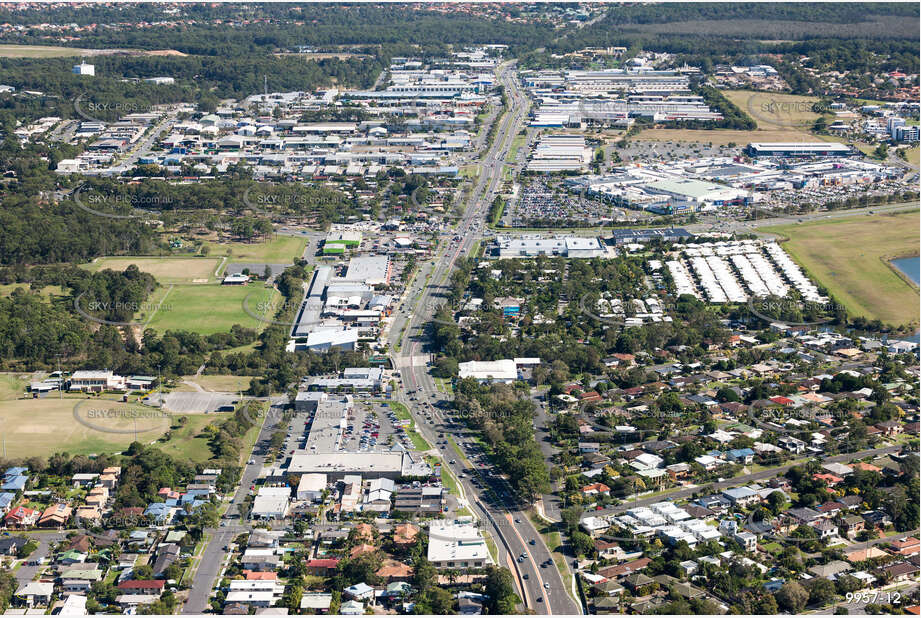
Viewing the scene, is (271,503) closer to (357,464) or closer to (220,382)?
(357,464)

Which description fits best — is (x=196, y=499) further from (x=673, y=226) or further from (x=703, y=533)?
(x=673, y=226)

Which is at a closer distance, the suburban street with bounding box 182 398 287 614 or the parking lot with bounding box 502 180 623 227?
the suburban street with bounding box 182 398 287 614

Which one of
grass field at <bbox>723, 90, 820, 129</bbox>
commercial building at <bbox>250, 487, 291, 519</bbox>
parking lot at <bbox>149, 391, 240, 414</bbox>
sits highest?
grass field at <bbox>723, 90, 820, 129</bbox>

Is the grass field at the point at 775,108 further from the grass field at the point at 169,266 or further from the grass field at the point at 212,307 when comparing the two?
the grass field at the point at 212,307

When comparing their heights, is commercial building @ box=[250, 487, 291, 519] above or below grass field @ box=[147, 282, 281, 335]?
below

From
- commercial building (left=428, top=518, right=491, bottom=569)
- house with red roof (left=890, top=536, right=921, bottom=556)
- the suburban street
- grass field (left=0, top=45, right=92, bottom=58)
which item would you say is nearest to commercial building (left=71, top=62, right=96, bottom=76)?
grass field (left=0, top=45, right=92, bottom=58)

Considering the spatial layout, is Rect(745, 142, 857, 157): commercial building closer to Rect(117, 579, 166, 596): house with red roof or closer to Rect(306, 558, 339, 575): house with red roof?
Rect(306, 558, 339, 575): house with red roof

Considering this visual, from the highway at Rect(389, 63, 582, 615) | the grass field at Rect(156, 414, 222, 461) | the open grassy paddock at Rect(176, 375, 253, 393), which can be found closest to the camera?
the highway at Rect(389, 63, 582, 615)
